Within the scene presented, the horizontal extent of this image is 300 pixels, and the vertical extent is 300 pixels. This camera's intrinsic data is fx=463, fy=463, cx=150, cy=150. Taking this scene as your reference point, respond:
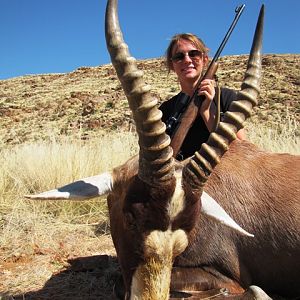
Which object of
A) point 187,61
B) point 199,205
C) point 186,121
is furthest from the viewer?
point 187,61

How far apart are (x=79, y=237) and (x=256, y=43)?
373 centimetres

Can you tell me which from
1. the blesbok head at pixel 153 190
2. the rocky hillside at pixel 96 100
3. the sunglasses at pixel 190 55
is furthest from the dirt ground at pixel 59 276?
the rocky hillside at pixel 96 100

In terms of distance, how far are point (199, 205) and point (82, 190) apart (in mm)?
876

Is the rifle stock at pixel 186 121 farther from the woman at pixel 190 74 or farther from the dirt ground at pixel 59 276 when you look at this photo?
the dirt ground at pixel 59 276

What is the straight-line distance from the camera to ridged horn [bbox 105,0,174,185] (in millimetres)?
2994

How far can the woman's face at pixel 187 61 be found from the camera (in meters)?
5.90

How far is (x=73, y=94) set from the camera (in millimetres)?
37781

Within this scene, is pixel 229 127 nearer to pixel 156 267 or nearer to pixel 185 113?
pixel 156 267

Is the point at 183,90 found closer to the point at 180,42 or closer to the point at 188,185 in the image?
the point at 180,42

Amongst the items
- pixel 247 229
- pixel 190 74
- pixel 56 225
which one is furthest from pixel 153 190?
pixel 56 225

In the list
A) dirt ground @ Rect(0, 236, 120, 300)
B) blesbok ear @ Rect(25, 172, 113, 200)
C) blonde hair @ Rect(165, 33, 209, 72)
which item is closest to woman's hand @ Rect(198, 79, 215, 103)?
blonde hair @ Rect(165, 33, 209, 72)

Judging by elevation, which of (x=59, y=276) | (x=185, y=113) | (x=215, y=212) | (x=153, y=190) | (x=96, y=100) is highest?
(x=96, y=100)

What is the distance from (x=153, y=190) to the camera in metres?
3.09

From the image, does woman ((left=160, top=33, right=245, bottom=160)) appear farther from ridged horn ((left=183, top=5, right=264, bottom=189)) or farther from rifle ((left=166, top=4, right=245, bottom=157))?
ridged horn ((left=183, top=5, right=264, bottom=189))
